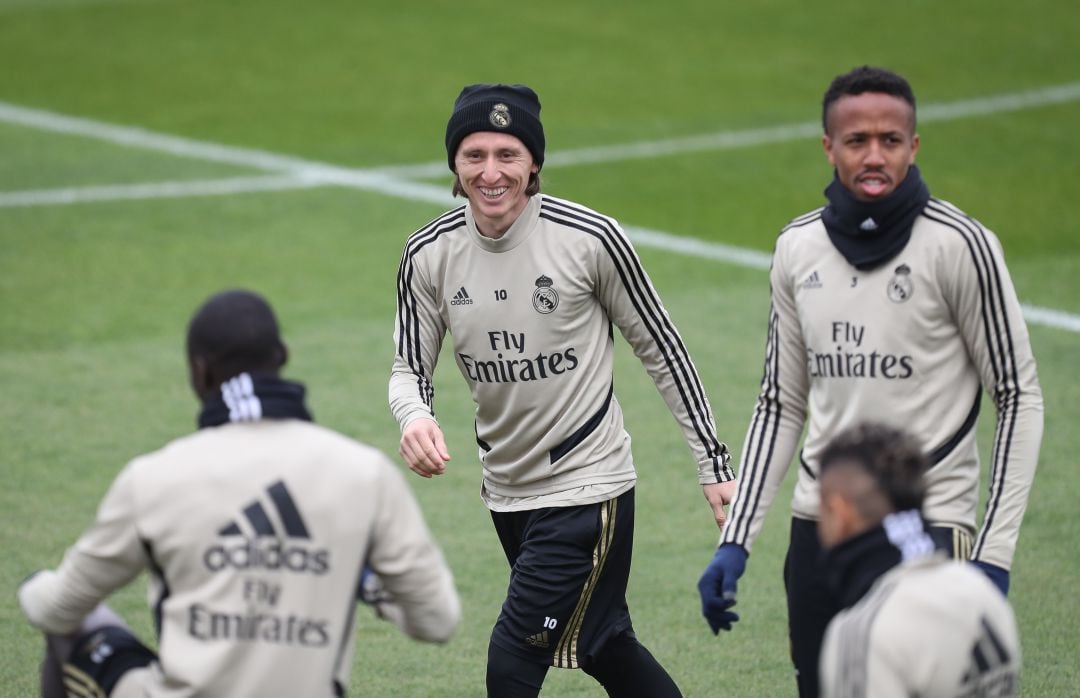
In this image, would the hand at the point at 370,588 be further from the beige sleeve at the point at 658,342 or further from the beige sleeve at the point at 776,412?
the beige sleeve at the point at 658,342

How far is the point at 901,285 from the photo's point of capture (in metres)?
4.99

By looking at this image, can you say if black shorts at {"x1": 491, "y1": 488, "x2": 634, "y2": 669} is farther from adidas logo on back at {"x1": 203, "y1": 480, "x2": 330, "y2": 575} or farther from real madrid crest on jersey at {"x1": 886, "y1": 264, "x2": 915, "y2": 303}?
adidas logo on back at {"x1": 203, "y1": 480, "x2": 330, "y2": 575}

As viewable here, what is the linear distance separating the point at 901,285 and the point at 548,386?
138 cm

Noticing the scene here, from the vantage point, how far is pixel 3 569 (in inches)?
320

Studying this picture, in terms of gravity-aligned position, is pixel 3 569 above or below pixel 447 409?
below

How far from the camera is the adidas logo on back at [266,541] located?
409 centimetres

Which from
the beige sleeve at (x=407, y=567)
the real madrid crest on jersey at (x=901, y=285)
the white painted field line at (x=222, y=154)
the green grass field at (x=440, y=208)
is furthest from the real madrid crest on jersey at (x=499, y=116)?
the white painted field line at (x=222, y=154)

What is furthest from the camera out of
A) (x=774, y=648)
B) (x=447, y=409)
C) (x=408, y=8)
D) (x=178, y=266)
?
(x=408, y=8)

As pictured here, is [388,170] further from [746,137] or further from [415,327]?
[415,327]

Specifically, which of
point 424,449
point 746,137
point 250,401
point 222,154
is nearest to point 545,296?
point 424,449

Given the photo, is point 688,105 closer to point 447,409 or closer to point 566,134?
point 566,134

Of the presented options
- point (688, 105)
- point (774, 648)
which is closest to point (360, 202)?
point (688, 105)

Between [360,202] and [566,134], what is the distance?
11.4ft

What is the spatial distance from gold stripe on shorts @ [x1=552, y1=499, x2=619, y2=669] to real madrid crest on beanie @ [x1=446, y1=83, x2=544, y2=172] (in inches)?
49.8
